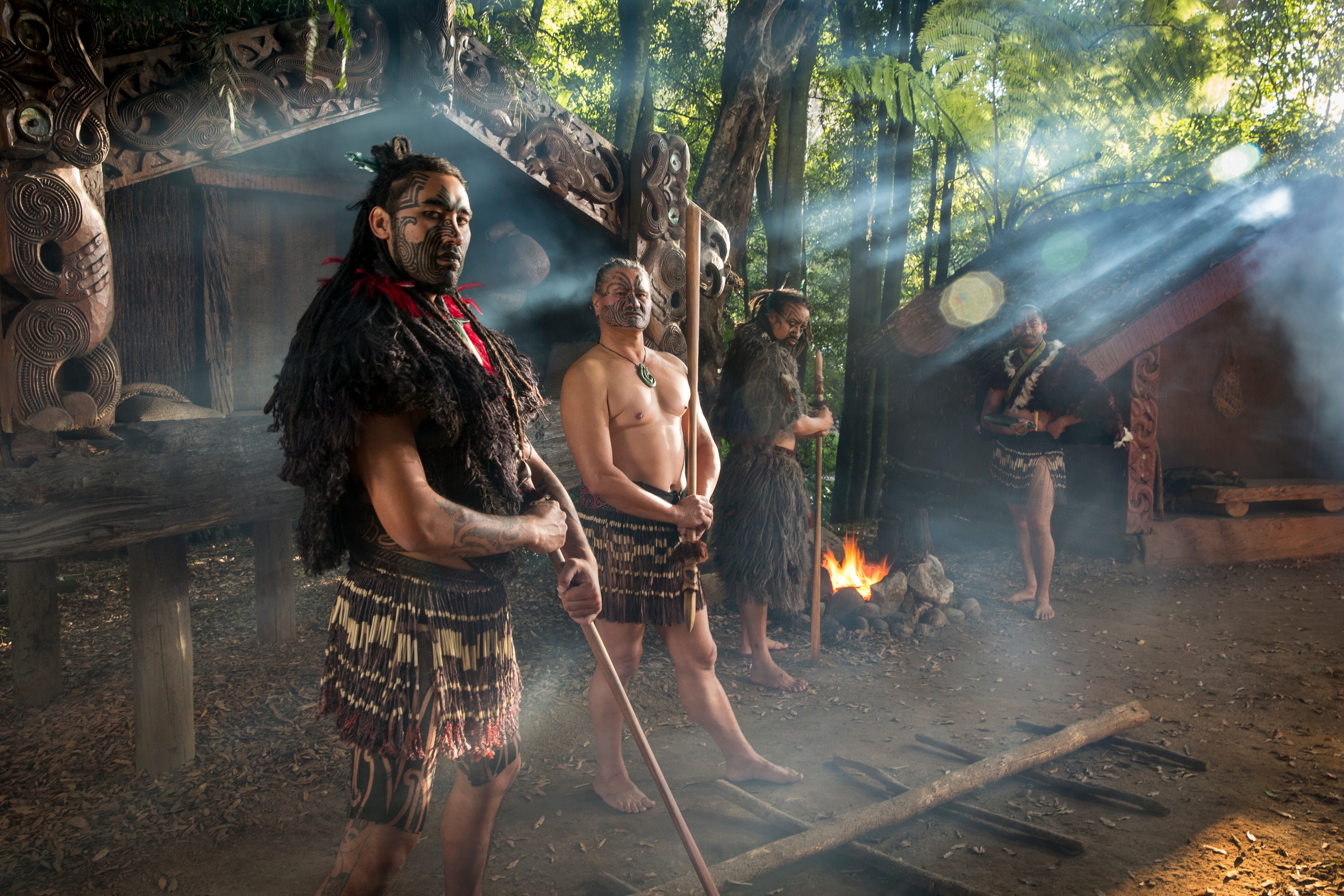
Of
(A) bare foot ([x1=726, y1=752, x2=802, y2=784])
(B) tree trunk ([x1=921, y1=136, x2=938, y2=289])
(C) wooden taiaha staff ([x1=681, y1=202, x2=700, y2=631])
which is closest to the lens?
(C) wooden taiaha staff ([x1=681, y1=202, x2=700, y2=631])

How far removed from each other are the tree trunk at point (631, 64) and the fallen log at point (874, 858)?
26.3ft

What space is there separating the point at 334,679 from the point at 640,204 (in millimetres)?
3765

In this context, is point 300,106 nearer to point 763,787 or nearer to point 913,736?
point 763,787

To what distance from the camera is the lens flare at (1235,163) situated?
461 inches

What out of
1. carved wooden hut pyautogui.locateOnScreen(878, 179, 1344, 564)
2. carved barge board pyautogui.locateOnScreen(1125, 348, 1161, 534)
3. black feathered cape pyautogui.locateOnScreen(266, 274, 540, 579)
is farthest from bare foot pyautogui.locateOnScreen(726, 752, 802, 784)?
carved barge board pyautogui.locateOnScreen(1125, 348, 1161, 534)

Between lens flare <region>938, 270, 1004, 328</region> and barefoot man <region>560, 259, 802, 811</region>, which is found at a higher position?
lens flare <region>938, 270, 1004, 328</region>

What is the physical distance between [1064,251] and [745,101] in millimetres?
4157

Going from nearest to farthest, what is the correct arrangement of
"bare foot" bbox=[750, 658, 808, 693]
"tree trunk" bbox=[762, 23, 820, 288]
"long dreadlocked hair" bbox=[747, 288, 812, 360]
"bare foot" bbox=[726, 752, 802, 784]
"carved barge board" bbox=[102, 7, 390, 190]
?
"carved barge board" bbox=[102, 7, 390, 190] → "bare foot" bbox=[726, 752, 802, 784] → "long dreadlocked hair" bbox=[747, 288, 812, 360] → "bare foot" bbox=[750, 658, 808, 693] → "tree trunk" bbox=[762, 23, 820, 288]

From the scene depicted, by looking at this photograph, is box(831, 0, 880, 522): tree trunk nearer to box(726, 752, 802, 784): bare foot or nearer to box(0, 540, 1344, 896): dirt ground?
box(0, 540, 1344, 896): dirt ground

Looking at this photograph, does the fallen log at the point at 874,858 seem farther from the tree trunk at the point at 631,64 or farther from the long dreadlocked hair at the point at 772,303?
the tree trunk at the point at 631,64

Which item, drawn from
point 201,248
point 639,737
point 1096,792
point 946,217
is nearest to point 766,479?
point 1096,792

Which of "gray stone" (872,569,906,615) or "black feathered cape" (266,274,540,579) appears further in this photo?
"gray stone" (872,569,906,615)

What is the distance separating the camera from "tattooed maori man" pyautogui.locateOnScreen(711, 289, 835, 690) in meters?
4.97

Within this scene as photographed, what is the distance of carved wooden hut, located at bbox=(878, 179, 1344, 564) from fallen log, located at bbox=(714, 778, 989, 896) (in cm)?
418
